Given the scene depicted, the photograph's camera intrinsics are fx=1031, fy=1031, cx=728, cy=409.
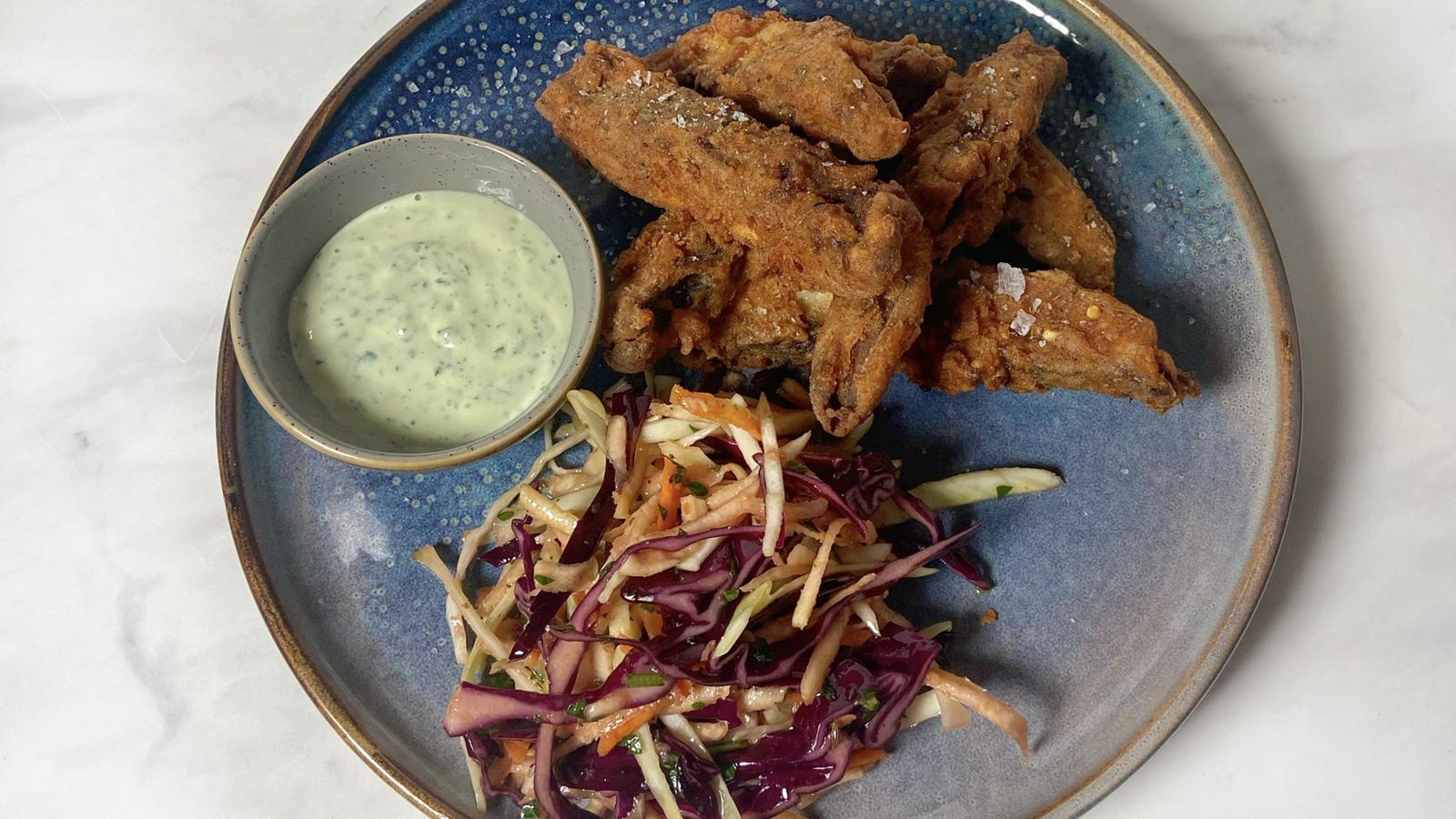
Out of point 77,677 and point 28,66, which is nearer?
point 77,677

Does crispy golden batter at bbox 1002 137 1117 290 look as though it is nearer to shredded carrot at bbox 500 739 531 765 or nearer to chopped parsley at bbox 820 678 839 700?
chopped parsley at bbox 820 678 839 700

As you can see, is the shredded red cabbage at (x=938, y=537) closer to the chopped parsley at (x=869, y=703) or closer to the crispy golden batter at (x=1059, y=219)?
the chopped parsley at (x=869, y=703)

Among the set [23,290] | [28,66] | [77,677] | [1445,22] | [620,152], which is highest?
[1445,22]

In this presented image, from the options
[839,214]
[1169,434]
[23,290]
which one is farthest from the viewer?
[23,290]

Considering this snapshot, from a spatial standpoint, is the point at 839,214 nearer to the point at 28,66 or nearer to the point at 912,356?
the point at 912,356

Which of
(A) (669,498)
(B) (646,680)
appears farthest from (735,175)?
(B) (646,680)

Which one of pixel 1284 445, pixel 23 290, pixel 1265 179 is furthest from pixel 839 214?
pixel 23 290

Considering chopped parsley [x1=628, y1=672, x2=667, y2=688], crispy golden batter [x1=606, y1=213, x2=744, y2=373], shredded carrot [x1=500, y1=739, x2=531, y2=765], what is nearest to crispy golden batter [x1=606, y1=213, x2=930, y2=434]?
crispy golden batter [x1=606, y1=213, x2=744, y2=373]
